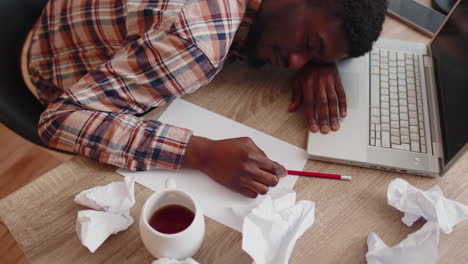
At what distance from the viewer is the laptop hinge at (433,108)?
729mm

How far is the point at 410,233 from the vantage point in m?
0.64

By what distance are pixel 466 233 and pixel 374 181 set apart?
166 mm

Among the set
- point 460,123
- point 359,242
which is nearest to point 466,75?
point 460,123

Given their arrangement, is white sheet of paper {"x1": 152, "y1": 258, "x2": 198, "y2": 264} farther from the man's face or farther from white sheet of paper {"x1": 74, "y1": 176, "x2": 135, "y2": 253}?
the man's face

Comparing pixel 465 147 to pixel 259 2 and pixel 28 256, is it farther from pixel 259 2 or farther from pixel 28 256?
pixel 28 256

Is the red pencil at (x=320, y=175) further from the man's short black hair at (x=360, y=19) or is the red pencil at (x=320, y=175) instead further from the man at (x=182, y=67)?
the man's short black hair at (x=360, y=19)

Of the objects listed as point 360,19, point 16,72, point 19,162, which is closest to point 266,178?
point 360,19

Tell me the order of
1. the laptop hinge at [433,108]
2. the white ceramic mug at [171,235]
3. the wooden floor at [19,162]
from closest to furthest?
the white ceramic mug at [171,235]
the laptop hinge at [433,108]
the wooden floor at [19,162]

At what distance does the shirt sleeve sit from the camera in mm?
700

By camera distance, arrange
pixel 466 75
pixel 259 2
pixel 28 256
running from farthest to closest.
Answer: pixel 259 2 < pixel 466 75 < pixel 28 256

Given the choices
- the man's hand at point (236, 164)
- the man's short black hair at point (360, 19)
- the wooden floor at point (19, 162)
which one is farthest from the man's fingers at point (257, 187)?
the wooden floor at point (19, 162)

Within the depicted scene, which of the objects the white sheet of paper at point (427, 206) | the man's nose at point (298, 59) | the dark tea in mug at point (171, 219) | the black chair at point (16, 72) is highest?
the man's nose at point (298, 59)

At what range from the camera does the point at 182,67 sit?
741mm

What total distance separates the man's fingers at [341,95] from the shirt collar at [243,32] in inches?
9.0
